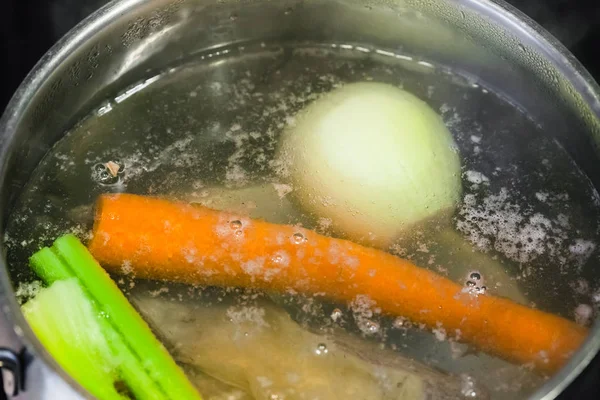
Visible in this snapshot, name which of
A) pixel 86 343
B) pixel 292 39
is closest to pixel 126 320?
pixel 86 343

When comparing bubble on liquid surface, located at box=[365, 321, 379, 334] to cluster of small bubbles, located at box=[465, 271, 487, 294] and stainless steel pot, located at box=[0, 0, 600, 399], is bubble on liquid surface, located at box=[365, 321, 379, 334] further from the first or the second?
stainless steel pot, located at box=[0, 0, 600, 399]

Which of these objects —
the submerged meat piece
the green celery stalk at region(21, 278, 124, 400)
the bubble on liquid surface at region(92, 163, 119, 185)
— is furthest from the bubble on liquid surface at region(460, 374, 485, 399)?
the bubble on liquid surface at region(92, 163, 119, 185)

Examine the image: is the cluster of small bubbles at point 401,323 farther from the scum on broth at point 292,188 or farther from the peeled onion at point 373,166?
the peeled onion at point 373,166

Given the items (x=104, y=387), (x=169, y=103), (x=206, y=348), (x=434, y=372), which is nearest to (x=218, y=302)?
(x=206, y=348)

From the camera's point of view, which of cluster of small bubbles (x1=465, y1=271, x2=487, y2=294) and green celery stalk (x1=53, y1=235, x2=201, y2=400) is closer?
green celery stalk (x1=53, y1=235, x2=201, y2=400)

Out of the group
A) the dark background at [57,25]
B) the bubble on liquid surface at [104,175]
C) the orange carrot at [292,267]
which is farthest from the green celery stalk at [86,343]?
the dark background at [57,25]

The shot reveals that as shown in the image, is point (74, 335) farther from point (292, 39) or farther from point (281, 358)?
point (292, 39)
